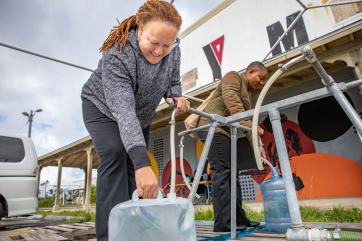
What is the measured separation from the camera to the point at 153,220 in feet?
3.42

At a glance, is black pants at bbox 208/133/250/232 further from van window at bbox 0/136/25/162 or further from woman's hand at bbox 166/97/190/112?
van window at bbox 0/136/25/162

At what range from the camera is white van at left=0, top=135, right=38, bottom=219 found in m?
4.71

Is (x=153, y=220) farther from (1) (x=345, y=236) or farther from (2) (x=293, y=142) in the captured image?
(2) (x=293, y=142)

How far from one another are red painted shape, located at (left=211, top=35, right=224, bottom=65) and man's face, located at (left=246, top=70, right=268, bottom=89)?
5.46 metres

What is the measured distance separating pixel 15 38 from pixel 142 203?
5.13 m

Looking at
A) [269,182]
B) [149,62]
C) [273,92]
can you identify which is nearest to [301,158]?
[273,92]


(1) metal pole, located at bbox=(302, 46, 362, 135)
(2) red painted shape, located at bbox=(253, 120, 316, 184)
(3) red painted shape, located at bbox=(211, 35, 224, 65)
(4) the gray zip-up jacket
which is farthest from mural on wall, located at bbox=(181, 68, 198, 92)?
(1) metal pole, located at bbox=(302, 46, 362, 135)

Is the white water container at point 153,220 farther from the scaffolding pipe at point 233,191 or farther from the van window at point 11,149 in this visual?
the van window at point 11,149

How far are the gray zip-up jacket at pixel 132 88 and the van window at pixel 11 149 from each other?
14.0 feet

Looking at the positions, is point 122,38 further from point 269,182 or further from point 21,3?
point 21,3

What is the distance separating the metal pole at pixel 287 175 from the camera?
1.08 meters

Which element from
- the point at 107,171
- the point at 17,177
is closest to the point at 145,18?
the point at 107,171

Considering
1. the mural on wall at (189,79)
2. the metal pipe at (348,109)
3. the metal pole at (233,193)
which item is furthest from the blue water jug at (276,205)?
the mural on wall at (189,79)

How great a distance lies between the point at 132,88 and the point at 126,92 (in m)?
0.13
